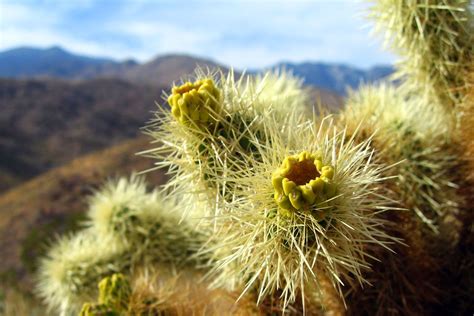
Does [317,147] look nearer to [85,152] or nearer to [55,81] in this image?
[85,152]

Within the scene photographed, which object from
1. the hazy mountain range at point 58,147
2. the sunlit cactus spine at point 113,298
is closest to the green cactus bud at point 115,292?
the sunlit cactus spine at point 113,298

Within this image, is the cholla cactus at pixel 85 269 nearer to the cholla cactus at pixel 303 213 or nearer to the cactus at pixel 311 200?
the cactus at pixel 311 200

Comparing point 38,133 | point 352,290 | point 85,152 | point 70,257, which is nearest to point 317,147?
point 352,290

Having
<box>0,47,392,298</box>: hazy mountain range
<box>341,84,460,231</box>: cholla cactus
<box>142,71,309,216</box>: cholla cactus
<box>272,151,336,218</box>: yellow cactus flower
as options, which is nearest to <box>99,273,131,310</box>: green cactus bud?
<box>142,71,309,216</box>: cholla cactus

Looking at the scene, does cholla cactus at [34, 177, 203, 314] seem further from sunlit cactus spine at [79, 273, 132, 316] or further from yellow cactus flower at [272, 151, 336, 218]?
yellow cactus flower at [272, 151, 336, 218]

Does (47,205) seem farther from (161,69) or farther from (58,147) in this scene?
(161,69)
